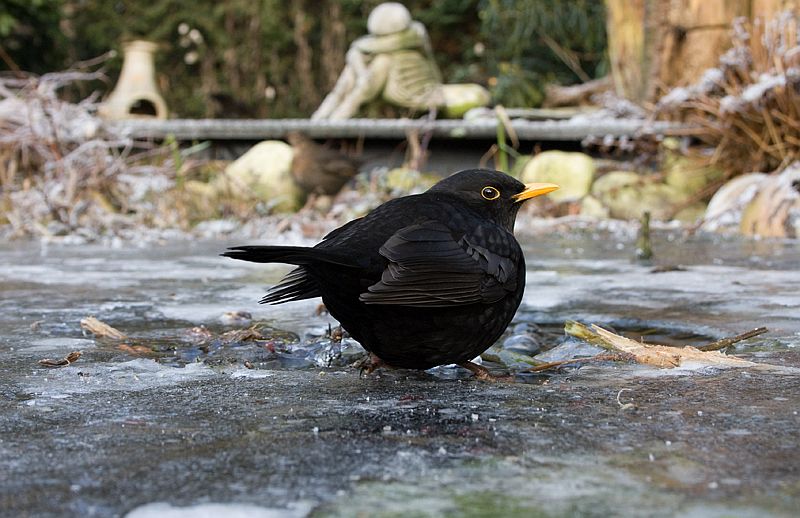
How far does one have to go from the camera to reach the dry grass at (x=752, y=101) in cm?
658

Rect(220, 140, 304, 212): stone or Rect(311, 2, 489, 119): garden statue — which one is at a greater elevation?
Rect(311, 2, 489, 119): garden statue

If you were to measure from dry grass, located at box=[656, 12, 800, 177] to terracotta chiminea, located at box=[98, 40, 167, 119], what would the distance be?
8.46 m

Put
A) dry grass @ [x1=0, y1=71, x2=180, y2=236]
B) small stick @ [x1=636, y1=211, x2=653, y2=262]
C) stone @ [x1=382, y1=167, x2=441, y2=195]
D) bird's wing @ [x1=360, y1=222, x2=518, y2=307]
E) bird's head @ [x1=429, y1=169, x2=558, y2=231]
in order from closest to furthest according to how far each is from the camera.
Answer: bird's wing @ [x1=360, y1=222, x2=518, y2=307]
bird's head @ [x1=429, y1=169, x2=558, y2=231]
small stick @ [x1=636, y1=211, x2=653, y2=262]
dry grass @ [x1=0, y1=71, x2=180, y2=236]
stone @ [x1=382, y1=167, x2=441, y2=195]

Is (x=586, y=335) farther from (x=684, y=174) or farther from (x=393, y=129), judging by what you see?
(x=393, y=129)

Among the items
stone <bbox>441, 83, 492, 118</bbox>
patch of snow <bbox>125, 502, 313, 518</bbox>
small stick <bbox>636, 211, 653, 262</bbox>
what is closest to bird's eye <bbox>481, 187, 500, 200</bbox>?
patch of snow <bbox>125, 502, 313, 518</bbox>

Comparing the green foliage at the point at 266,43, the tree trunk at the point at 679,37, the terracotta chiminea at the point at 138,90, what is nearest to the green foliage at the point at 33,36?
the green foliage at the point at 266,43

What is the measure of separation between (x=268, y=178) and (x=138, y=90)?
6358mm

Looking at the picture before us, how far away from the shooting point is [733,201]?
20.7 feet

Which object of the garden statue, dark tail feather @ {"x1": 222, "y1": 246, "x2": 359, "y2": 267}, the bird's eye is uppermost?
the garden statue

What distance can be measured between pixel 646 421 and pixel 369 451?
1.59 ft

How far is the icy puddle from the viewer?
→ 4.13 ft

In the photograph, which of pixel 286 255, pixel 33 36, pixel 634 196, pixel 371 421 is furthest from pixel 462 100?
pixel 371 421

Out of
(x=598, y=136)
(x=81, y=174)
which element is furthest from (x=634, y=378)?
(x=598, y=136)

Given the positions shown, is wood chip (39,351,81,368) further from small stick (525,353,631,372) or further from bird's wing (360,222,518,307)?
small stick (525,353,631,372)
